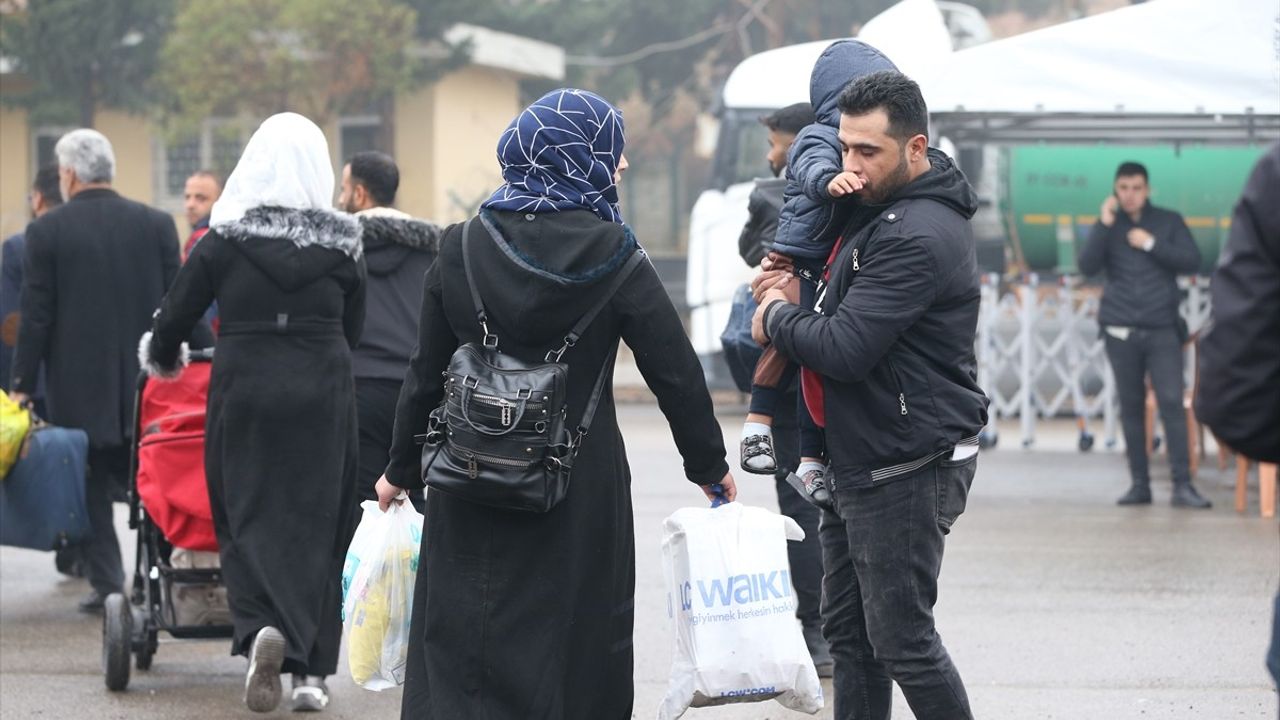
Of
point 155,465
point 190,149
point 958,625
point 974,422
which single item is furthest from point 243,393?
point 190,149

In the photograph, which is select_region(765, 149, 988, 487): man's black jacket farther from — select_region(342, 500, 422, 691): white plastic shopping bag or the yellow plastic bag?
the yellow plastic bag

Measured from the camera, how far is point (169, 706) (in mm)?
5906

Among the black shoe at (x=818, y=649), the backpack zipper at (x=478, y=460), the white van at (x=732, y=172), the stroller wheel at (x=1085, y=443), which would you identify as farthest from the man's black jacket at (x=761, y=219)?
the white van at (x=732, y=172)

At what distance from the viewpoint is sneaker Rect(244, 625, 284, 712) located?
213 inches

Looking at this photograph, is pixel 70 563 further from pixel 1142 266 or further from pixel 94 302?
pixel 1142 266

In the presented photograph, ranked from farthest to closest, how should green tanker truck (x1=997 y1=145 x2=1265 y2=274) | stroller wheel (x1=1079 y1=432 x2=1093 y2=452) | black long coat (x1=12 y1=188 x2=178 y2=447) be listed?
1. green tanker truck (x1=997 y1=145 x2=1265 y2=274)
2. stroller wheel (x1=1079 y1=432 x2=1093 y2=452)
3. black long coat (x1=12 y1=188 x2=178 y2=447)

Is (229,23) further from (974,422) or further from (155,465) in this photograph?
(974,422)

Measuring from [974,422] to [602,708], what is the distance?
115cm

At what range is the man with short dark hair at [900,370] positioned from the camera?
13.2 ft

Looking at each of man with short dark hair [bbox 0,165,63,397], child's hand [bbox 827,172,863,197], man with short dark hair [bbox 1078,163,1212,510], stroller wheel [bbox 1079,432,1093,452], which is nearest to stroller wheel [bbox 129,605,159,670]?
man with short dark hair [bbox 0,165,63,397]

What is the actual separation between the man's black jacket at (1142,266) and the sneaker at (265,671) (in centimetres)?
680

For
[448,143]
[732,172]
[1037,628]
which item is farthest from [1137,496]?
[448,143]

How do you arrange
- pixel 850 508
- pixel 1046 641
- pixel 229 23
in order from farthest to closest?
pixel 229 23
pixel 1046 641
pixel 850 508

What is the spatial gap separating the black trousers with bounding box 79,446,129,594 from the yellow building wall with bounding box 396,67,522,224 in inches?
843
